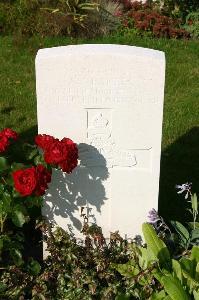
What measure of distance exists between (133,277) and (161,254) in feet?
0.64

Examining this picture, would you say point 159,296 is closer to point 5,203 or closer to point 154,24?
point 5,203

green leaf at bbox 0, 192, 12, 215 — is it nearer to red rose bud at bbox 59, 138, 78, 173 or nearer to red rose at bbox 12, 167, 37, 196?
red rose at bbox 12, 167, 37, 196

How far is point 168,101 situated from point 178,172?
1665mm

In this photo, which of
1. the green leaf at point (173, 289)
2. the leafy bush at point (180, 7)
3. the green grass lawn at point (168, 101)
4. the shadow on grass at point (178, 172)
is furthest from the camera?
the leafy bush at point (180, 7)

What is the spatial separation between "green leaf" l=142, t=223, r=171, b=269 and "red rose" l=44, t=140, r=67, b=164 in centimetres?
61

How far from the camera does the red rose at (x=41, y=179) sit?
3078 millimetres

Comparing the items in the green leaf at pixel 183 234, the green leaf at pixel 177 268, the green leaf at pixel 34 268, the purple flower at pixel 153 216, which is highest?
the purple flower at pixel 153 216

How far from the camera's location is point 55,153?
3.12 meters

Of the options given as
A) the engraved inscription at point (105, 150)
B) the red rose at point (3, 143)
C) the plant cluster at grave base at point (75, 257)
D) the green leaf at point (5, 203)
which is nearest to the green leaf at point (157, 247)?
the plant cluster at grave base at point (75, 257)

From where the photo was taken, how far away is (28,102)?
6324 mm

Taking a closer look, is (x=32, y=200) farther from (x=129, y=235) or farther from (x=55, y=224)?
(x=129, y=235)

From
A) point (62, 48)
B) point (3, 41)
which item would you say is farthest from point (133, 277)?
point (3, 41)

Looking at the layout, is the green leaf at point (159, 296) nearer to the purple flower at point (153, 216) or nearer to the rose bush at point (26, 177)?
the purple flower at point (153, 216)

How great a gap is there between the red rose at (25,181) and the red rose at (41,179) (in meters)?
0.03
